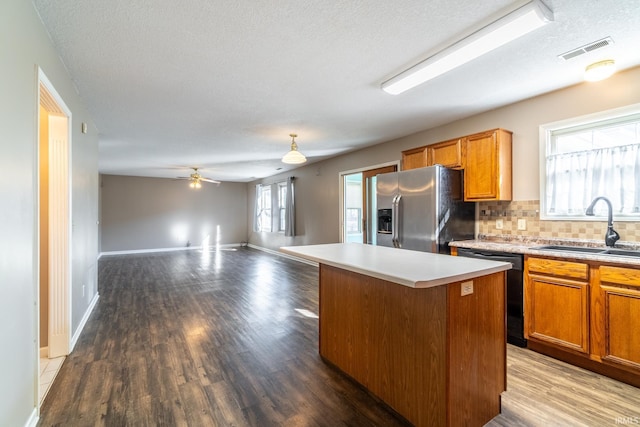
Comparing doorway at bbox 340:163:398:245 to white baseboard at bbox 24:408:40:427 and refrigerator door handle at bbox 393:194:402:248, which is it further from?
white baseboard at bbox 24:408:40:427

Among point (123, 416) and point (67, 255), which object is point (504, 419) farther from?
point (67, 255)

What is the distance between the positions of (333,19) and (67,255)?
9.61 feet

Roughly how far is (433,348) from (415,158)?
9.48ft

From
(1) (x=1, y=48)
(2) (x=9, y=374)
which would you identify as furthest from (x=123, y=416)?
(1) (x=1, y=48)

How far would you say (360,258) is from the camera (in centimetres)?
203

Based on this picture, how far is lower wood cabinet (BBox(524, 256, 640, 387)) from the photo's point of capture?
2.05 metres

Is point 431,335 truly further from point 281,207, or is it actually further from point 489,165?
point 281,207

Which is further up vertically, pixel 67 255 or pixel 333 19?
pixel 333 19

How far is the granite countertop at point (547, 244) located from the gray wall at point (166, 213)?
28.7ft

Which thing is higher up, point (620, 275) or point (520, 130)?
point (520, 130)

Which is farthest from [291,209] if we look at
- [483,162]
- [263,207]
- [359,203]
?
[483,162]

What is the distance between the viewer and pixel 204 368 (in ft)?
7.70

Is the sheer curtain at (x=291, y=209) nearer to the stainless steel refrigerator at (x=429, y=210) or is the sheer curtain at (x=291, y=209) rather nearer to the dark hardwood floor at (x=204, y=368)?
the dark hardwood floor at (x=204, y=368)

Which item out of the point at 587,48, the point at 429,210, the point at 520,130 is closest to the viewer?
the point at 587,48
